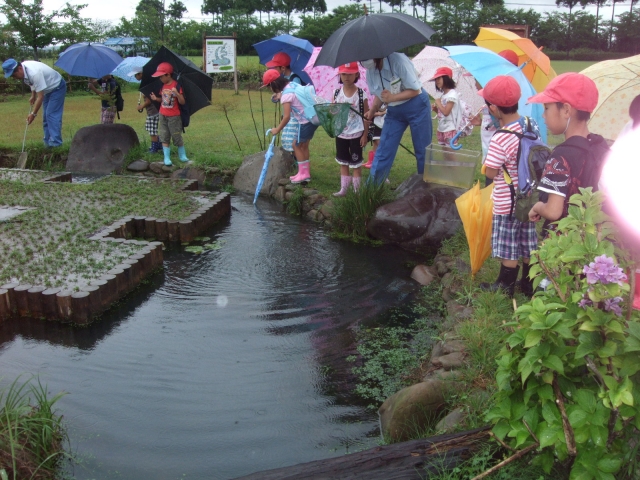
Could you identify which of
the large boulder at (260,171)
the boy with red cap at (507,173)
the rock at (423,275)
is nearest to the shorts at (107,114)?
the large boulder at (260,171)

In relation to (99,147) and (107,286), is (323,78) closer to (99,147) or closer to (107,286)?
(99,147)

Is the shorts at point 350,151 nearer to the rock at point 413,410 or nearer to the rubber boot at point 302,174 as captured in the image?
the rubber boot at point 302,174

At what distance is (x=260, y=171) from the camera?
949 centimetres

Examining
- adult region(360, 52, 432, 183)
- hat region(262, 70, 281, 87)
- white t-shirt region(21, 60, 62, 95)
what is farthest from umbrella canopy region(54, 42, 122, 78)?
adult region(360, 52, 432, 183)

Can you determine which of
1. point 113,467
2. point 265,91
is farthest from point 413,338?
point 265,91

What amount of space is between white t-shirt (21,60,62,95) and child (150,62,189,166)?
2.26 metres

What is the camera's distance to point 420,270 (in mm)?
6188

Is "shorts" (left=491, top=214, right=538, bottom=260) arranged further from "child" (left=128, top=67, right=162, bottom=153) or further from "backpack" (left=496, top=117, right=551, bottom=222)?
"child" (left=128, top=67, right=162, bottom=153)

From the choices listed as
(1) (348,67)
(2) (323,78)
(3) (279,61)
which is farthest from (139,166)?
(1) (348,67)

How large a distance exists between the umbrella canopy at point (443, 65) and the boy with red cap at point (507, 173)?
4.53 m

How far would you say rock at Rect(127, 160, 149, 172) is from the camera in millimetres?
10273

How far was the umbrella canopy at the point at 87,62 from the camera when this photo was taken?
11.1 meters

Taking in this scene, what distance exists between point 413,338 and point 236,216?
408 cm

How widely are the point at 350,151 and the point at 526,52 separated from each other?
240cm
